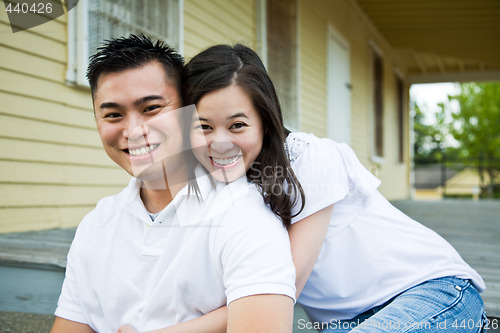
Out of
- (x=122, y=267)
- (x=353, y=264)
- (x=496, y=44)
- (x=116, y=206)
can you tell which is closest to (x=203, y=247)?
(x=122, y=267)

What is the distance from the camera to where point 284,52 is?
5801mm

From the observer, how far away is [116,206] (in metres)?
1.42

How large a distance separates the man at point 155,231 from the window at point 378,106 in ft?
29.3

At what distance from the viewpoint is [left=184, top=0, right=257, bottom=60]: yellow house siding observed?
4145 mm

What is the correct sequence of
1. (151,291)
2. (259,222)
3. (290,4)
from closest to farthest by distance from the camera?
(259,222), (151,291), (290,4)

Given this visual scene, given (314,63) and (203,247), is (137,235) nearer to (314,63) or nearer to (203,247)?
(203,247)

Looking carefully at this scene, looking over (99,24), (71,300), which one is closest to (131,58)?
(71,300)

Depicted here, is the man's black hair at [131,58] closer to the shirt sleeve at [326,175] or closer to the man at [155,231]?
the man at [155,231]

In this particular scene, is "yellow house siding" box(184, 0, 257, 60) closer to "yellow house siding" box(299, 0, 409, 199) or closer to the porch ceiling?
"yellow house siding" box(299, 0, 409, 199)

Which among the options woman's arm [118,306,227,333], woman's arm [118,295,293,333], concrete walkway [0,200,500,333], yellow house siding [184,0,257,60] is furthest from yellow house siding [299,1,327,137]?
woman's arm [118,295,293,333]

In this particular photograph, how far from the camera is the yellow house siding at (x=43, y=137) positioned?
2.78 metres

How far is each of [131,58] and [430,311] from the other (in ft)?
3.52

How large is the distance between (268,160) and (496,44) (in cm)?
974

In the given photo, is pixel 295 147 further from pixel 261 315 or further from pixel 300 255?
Answer: pixel 261 315
